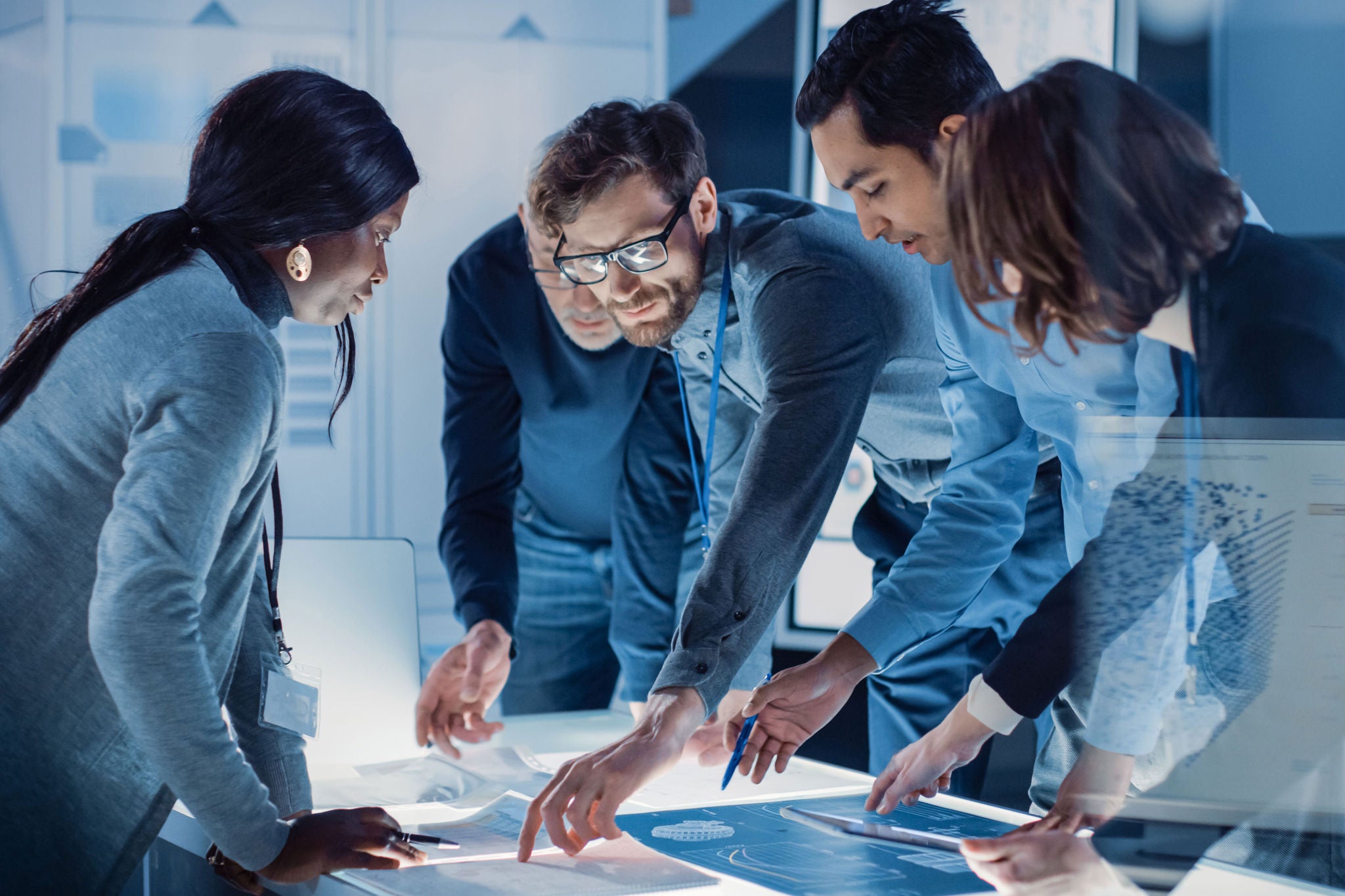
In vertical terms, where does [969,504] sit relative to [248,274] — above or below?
below

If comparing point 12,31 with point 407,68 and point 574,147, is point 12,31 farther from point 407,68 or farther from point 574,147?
point 574,147

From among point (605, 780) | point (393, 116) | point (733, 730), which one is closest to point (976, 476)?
point (733, 730)

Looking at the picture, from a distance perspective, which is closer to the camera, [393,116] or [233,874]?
[233,874]

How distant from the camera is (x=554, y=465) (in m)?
2.19

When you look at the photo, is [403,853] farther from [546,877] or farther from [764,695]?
[764,695]

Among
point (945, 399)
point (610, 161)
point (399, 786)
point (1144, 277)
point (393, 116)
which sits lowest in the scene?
point (399, 786)

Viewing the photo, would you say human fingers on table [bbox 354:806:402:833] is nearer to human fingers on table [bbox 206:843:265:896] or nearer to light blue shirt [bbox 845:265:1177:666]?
human fingers on table [bbox 206:843:265:896]

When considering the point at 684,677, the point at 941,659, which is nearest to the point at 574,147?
the point at 684,677

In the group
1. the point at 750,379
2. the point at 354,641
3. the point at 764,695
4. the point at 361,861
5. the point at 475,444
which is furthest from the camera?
the point at 475,444

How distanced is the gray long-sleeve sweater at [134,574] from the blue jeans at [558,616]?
3.77 feet

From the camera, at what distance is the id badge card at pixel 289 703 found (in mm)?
1238

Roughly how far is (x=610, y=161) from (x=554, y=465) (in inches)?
31.7

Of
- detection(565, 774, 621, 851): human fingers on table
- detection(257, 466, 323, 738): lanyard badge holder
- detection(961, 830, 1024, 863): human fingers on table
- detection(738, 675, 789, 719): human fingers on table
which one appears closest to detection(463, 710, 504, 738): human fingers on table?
detection(257, 466, 323, 738): lanyard badge holder

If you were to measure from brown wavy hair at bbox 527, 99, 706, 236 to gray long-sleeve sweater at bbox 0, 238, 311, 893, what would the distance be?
0.48 metres
